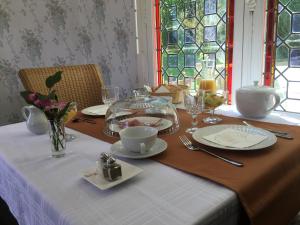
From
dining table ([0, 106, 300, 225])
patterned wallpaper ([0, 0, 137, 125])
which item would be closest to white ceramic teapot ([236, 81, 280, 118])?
dining table ([0, 106, 300, 225])

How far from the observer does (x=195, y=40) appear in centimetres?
192

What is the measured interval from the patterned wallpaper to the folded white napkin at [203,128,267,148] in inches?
59.5

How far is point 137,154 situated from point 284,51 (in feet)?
3.86

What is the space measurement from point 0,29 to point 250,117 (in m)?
1.57

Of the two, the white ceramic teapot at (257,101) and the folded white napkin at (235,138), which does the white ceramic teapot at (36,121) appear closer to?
the folded white napkin at (235,138)

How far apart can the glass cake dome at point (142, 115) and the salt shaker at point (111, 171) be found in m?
0.34

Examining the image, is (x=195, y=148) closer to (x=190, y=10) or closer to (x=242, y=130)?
(x=242, y=130)

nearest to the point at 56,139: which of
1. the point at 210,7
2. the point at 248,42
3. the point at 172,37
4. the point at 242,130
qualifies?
the point at 242,130

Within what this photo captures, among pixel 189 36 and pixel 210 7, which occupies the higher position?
pixel 210 7

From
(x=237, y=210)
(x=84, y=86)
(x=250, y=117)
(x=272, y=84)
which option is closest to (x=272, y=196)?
(x=237, y=210)

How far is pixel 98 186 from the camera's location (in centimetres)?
59

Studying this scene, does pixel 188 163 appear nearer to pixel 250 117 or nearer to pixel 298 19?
pixel 250 117

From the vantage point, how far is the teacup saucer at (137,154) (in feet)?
2.43

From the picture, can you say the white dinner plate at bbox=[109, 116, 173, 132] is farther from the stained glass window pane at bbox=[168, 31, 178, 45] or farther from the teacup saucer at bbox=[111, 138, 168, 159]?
the stained glass window pane at bbox=[168, 31, 178, 45]
